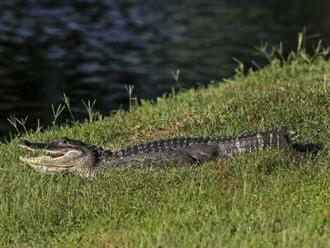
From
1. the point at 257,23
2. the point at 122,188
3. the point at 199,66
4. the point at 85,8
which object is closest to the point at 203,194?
the point at 122,188

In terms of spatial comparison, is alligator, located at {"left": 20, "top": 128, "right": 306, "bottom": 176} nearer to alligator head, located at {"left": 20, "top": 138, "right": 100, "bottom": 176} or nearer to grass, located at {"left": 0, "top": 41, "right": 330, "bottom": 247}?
alligator head, located at {"left": 20, "top": 138, "right": 100, "bottom": 176}

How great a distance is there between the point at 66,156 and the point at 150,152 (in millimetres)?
975

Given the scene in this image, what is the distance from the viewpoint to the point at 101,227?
7.36 metres

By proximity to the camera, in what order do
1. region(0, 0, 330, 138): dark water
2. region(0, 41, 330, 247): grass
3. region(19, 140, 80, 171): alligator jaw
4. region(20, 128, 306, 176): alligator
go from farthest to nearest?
region(0, 0, 330, 138): dark water, region(19, 140, 80, 171): alligator jaw, region(20, 128, 306, 176): alligator, region(0, 41, 330, 247): grass

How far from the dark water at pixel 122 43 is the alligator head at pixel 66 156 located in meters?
7.15

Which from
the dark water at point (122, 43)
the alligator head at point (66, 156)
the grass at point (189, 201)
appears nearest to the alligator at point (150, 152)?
the alligator head at point (66, 156)

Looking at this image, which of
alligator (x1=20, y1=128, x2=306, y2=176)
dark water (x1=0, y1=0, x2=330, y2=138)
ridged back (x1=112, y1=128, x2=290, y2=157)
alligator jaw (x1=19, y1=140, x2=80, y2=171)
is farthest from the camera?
dark water (x1=0, y1=0, x2=330, y2=138)

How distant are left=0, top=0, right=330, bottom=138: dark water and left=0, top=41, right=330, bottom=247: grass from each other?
25.9ft

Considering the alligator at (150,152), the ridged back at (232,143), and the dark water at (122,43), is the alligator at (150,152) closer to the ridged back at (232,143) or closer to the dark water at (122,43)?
the ridged back at (232,143)

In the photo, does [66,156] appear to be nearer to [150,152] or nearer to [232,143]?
[150,152]

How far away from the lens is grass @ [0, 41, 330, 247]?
6.87 m

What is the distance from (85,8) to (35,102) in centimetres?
1430

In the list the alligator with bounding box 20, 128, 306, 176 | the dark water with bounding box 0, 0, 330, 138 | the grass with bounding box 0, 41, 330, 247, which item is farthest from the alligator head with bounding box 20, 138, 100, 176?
the dark water with bounding box 0, 0, 330, 138

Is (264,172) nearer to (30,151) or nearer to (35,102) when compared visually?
(30,151)
